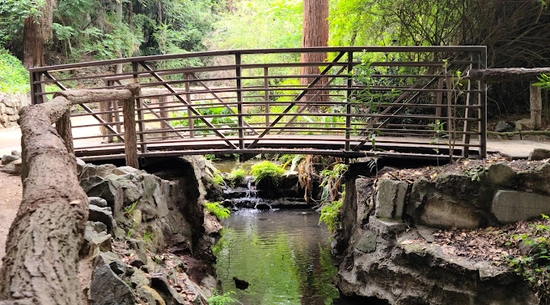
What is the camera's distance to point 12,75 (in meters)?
16.4

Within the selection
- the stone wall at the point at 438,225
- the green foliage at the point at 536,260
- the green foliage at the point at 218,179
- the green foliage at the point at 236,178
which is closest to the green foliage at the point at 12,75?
the green foliage at the point at 218,179

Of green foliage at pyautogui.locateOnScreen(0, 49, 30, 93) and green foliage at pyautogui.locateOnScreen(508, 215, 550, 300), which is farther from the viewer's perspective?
green foliage at pyautogui.locateOnScreen(0, 49, 30, 93)

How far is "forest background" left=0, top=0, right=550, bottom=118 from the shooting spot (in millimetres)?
8562

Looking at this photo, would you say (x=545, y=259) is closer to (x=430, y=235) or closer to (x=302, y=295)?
(x=430, y=235)

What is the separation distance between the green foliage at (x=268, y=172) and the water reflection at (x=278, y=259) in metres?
1.16

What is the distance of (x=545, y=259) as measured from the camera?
187 inches

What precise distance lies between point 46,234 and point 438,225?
505 centimetres

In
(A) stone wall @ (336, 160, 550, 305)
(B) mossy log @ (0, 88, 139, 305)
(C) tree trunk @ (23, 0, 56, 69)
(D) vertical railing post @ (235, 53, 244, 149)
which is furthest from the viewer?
(C) tree trunk @ (23, 0, 56, 69)

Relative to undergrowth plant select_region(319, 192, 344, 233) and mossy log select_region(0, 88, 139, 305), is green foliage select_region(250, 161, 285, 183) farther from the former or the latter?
mossy log select_region(0, 88, 139, 305)

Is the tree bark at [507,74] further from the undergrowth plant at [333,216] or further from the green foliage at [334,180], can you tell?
the green foliage at [334,180]

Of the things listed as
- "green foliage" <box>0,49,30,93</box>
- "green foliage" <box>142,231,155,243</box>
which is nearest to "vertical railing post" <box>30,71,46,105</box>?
"green foliage" <box>142,231,155,243</box>

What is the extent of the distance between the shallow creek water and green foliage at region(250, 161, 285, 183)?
3.75 feet

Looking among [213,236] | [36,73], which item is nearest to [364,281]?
[213,236]

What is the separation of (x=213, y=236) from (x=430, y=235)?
15.2 feet
